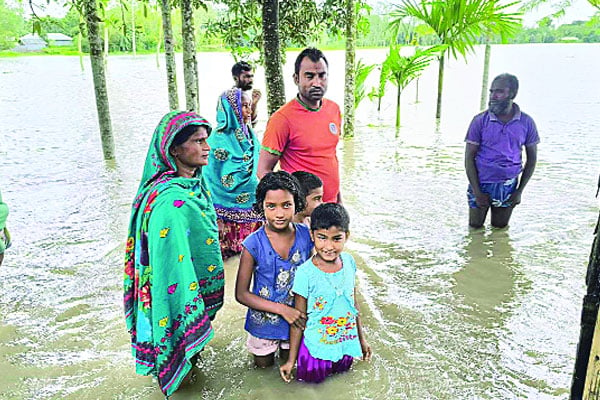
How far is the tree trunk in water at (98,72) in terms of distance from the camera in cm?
682

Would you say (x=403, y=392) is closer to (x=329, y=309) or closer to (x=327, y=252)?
(x=329, y=309)

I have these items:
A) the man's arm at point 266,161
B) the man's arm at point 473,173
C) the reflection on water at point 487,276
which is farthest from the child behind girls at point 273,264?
the man's arm at point 473,173

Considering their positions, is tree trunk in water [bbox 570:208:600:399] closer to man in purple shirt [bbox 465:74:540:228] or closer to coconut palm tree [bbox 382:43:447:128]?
man in purple shirt [bbox 465:74:540:228]

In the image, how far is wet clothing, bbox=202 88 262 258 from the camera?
171 inches

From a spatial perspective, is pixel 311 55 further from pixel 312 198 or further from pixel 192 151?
pixel 192 151

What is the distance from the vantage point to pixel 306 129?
3.21 m

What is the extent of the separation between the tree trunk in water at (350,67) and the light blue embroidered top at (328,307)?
23.2 ft

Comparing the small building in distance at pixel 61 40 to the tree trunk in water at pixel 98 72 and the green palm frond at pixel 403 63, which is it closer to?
the tree trunk in water at pixel 98 72

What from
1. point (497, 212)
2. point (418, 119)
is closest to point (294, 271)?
point (497, 212)

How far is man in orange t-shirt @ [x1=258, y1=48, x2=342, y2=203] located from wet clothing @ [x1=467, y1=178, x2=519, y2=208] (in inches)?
80.0

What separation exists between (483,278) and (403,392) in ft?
5.58

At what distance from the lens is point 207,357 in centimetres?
299

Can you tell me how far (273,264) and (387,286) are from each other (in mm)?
1558

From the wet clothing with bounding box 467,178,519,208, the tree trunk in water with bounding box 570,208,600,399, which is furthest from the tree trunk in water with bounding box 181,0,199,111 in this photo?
the tree trunk in water with bounding box 570,208,600,399
